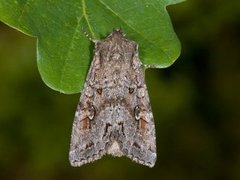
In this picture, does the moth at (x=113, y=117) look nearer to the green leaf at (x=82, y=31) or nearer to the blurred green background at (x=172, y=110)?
the green leaf at (x=82, y=31)

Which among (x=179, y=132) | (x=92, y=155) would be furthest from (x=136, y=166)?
(x=92, y=155)

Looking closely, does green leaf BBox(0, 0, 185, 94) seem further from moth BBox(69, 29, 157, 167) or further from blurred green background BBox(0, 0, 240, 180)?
blurred green background BBox(0, 0, 240, 180)

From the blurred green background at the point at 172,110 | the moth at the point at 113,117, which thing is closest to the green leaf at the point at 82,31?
the moth at the point at 113,117

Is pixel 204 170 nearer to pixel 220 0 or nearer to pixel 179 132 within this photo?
pixel 179 132

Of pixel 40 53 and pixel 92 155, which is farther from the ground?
pixel 40 53

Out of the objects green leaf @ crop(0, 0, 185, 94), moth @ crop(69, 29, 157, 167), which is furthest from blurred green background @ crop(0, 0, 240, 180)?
green leaf @ crop(0, 0, 185, 94)

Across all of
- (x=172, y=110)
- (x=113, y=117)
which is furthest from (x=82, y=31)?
(x=172, y=110)
